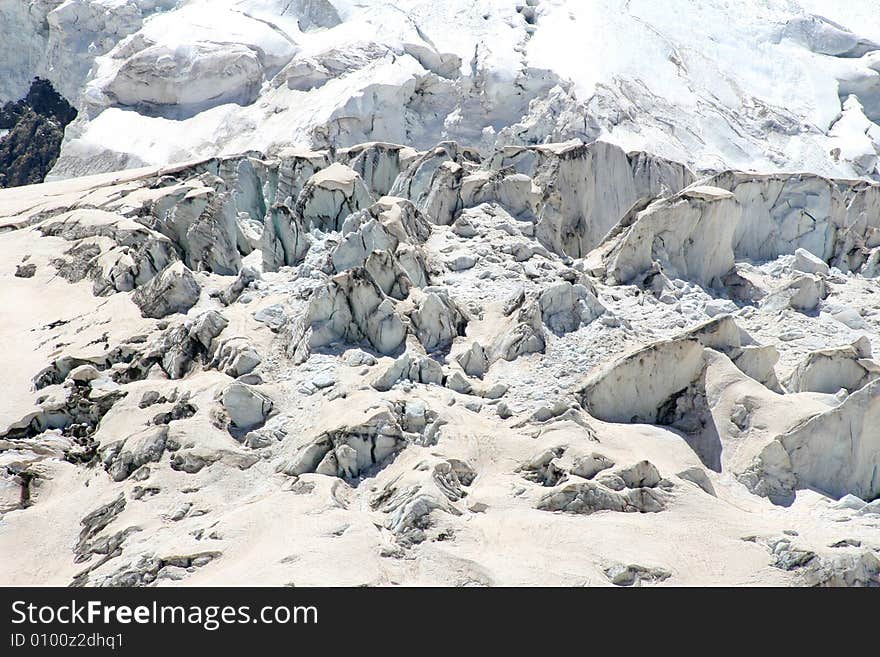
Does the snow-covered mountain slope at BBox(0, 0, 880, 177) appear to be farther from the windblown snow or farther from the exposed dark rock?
the exposed dark rock

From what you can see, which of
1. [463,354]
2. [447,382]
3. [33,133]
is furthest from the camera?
[33,133]

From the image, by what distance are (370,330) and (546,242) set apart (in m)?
6.86

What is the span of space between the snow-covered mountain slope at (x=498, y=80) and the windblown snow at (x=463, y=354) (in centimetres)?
24

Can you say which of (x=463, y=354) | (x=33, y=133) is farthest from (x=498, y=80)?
(x=33, y=133)

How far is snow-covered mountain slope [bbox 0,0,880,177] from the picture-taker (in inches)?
1486

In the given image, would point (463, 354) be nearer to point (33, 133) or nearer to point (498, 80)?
point (498, 80)

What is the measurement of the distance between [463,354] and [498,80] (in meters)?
21.2

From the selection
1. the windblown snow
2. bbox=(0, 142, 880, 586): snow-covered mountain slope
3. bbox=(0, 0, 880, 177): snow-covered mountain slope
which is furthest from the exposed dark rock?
bbox=(0, 142, 880, 586): snow-covered mountain slope

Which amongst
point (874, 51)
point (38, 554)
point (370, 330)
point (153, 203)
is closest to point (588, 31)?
point (874, 51)

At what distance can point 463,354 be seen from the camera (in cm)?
1980

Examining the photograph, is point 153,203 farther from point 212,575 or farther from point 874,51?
point 874,51

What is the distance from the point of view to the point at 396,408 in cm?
1755

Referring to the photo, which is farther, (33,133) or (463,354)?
(33,133)

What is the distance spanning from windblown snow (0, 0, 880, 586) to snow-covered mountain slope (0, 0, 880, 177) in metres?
0.24
